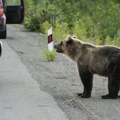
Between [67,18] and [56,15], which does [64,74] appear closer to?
[56,15]

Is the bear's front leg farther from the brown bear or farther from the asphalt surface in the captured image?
the asphalt surface

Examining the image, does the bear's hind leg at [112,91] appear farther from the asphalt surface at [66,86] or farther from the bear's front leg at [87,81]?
the bear's front leg at [87,81]

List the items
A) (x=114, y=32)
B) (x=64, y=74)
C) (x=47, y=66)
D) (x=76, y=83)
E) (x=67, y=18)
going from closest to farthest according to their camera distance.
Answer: (x=76, y=83) → (x=64, y=74) → (x=47, y=66) → (x=114, y=32) → (x=67, y=18)

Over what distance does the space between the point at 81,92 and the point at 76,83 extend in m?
1.18

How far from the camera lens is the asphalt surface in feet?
27.8

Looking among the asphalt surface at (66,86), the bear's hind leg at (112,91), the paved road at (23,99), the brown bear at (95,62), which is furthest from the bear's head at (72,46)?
the bear's hind leg at (112,91)

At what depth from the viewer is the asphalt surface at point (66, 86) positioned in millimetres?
8477

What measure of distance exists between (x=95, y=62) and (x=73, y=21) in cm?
1748

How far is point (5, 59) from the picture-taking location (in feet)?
51.2

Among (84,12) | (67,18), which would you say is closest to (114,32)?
(67,18)

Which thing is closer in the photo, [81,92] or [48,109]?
[48,109]

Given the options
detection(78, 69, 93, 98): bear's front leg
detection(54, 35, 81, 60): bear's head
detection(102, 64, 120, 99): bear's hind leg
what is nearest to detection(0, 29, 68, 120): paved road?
detection(78, 69, 93, 98): bear's front leg

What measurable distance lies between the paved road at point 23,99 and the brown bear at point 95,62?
76 centimetres

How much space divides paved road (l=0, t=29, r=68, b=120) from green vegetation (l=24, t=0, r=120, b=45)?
7853 millimetres
